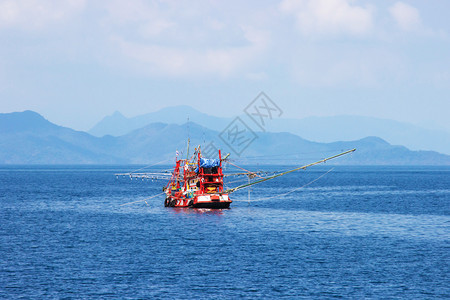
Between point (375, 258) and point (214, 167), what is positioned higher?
point (214, 167)

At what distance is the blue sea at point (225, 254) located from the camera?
48750 millimetres

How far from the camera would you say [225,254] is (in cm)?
6381

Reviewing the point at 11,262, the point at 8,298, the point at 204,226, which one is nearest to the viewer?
the point at 8,298

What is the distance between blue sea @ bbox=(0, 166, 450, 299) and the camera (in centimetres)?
4875

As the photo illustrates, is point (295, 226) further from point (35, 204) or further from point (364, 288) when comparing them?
point (35, 204)

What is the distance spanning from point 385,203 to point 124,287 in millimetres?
92873

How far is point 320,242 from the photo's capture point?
234ft

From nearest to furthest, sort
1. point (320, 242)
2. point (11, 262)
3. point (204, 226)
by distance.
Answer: point (11, 262)
point (320, 242)
point (204, 226)

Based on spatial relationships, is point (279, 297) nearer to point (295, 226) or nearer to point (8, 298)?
point (8, 298)

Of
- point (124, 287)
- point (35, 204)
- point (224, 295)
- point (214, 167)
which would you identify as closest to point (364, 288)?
point (224, 295)

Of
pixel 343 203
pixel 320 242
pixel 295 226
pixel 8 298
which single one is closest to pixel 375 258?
pixel 320 242

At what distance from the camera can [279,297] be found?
46406 millimetres

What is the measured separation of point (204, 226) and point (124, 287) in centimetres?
3772

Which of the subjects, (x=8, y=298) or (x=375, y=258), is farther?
(x=375, y=258)
